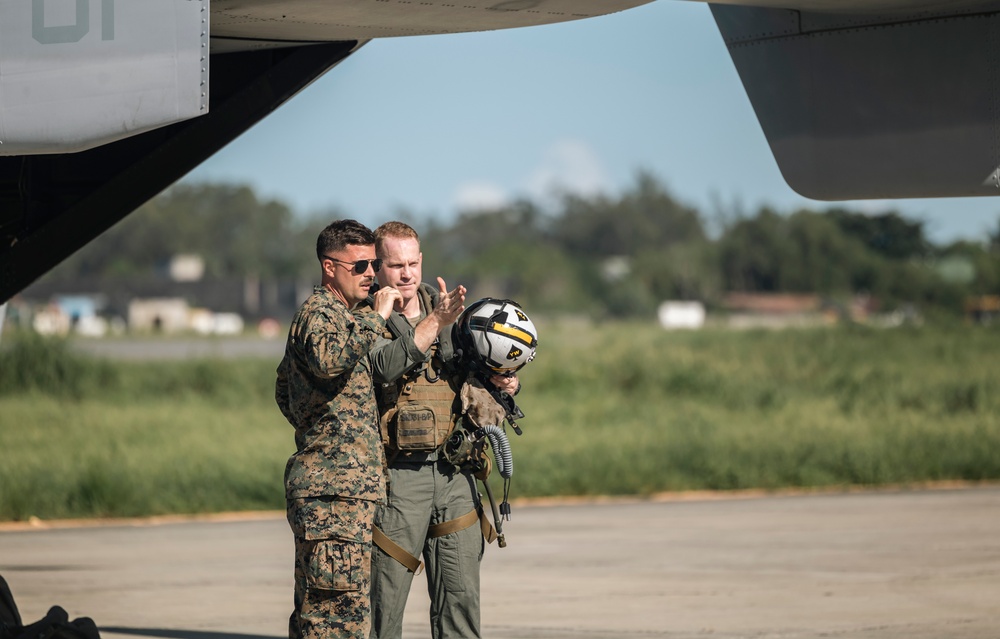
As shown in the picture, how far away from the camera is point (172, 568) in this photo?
31.9ft

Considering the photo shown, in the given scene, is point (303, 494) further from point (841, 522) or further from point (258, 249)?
point (258, 249)

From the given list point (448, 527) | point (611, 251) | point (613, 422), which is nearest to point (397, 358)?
point (448, 527)

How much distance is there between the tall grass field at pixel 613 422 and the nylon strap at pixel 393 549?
908 cm

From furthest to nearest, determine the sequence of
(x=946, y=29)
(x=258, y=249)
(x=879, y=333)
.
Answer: (x=258, y=249) → (x=879, y=333) → (x=946, y=29)

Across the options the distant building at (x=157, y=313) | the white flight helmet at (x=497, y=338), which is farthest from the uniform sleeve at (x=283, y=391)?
the distant building at (x=157, y=313)

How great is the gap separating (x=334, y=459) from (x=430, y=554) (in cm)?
69

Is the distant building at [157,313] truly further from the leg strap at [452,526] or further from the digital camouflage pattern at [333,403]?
the digital camouflage pattern at [333,403]

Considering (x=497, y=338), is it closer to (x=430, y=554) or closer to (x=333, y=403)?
(x=333, y=403)

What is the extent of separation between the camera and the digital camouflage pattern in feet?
14.5

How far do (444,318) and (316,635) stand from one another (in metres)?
1.22

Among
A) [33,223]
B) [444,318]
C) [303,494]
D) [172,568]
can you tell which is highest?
[33,223]

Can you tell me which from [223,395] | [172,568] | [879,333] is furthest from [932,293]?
[172,568]

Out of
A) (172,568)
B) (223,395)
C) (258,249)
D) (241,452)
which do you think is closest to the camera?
(172,568)

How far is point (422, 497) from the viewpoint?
488 cm
